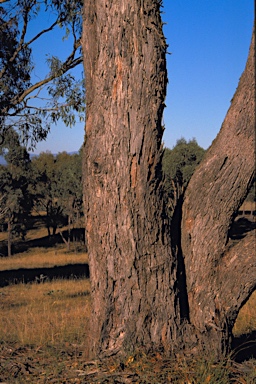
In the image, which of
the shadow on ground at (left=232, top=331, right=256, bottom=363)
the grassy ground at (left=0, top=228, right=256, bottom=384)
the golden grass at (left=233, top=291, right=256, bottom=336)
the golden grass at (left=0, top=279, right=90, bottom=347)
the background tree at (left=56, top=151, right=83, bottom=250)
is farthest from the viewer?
the background tree at (left=56, top=151, right=83, bottom=250)

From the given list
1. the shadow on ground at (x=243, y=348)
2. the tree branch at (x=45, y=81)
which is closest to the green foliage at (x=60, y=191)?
the tree branch at (x=45, y=81)

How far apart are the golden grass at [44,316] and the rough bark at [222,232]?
Result: 1.05 meters

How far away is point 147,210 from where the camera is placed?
384cm

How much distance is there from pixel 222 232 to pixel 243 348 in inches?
39.2

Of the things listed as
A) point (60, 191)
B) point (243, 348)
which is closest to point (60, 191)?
point (60, 191)

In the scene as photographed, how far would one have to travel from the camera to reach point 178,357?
382cm

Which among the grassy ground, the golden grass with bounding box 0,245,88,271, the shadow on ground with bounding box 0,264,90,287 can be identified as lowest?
the golden grass with bounding box 0,245,88,271

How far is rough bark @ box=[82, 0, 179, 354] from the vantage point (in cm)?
384

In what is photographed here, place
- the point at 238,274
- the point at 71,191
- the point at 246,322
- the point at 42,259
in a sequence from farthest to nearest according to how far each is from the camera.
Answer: the point at 71,191 → the point at 42,259 → the point at 246,322 → the point at 238,274

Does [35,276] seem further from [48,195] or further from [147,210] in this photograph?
[48,195]

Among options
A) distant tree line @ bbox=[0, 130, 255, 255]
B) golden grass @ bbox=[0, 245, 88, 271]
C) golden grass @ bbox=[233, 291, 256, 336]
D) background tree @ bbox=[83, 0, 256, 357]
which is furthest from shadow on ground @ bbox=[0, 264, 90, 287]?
background tree @ bbox=[83, 0, 256, 357]

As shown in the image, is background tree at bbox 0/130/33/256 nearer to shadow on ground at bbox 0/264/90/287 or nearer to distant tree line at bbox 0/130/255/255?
distant tree line at bbox 0/130/255/255

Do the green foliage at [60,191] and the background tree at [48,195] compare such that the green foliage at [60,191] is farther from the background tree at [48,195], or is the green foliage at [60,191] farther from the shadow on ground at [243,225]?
the shadow on ground at [243,225]

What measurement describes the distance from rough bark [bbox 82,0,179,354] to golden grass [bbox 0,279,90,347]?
617mm
